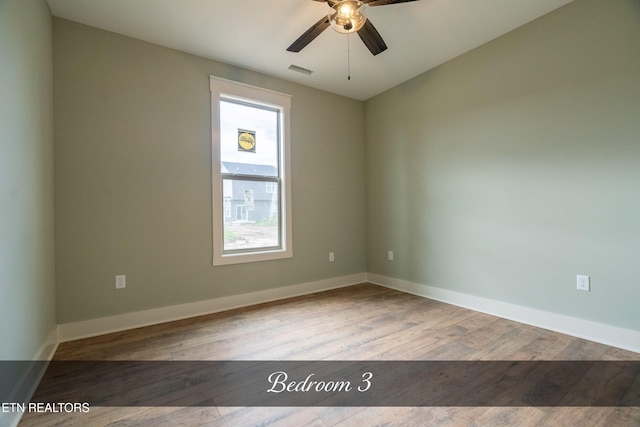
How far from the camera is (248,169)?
335 cm

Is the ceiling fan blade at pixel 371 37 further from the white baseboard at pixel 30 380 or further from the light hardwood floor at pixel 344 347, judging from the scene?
the white baseboard at pixel 30 380

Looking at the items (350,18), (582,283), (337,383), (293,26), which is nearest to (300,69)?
(293,26)

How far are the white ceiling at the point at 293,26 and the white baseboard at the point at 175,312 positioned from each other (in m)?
2.65

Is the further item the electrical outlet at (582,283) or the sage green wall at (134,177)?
the sage green wall at (134,177)

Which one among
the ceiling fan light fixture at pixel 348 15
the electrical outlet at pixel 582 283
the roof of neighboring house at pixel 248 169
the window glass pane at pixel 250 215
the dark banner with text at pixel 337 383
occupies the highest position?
the ceiling fan light fixture at pixel 348 15

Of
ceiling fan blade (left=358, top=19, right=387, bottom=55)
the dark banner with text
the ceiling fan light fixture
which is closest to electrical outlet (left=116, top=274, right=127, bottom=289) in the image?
the dark banner with text

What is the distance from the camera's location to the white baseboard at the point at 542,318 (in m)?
2.12

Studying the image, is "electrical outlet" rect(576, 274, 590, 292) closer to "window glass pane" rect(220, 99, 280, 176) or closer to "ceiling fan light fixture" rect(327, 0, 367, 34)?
"ceiling fan light fixture" rect(327, 0, 367, 34)

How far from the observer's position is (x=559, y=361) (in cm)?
196

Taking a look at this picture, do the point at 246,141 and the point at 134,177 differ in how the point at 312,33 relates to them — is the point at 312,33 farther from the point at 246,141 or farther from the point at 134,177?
the point at 134,177

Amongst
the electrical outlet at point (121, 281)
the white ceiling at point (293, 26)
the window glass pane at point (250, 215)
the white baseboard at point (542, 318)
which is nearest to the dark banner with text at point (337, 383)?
the white baseboard at point (542, 318)

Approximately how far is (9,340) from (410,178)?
375 cm

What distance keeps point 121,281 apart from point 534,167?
13.1 ft

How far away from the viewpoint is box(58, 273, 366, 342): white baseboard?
7.91 feet
